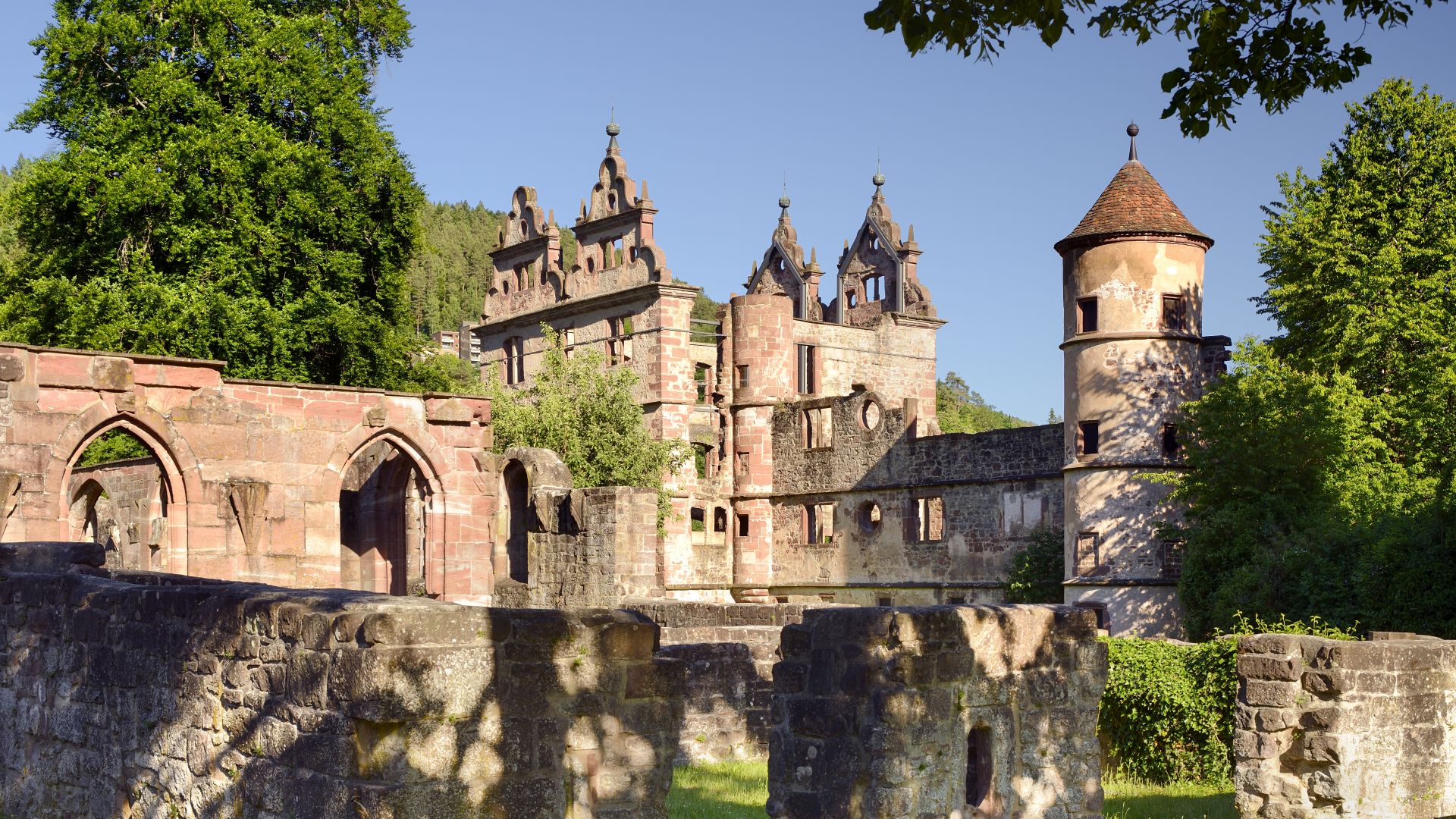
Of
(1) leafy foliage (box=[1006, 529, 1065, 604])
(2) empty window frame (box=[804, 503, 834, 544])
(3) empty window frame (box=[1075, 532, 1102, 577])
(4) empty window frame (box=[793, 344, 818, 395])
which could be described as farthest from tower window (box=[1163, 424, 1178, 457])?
(4) empty window frame (box=[793, 344, 818, 395])

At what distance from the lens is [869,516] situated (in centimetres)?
3750

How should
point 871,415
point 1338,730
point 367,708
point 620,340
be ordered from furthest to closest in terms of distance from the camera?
1. point 620,340
2. point 871,415
3. point 1338,730
4. point 367,708

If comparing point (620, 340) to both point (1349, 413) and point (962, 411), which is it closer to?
point (1349, 413)

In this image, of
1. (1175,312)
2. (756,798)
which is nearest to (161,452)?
(756,798)

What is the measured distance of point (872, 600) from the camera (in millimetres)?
37531

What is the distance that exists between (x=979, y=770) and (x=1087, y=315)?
19.9 metres

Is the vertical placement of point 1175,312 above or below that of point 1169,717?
above

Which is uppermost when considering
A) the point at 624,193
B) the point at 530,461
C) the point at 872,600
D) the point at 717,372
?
the point at 624,193

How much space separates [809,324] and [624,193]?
6510mm

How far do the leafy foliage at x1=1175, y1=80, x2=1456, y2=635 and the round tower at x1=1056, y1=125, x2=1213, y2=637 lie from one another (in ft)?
3.17

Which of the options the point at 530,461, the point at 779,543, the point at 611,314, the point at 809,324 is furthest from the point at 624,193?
the point at 530,461

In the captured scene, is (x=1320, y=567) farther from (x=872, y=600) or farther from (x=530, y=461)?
(x=872, y=600)

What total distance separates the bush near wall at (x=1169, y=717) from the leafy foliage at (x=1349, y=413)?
225 inches

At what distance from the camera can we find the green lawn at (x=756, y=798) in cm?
1154
